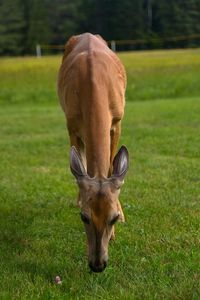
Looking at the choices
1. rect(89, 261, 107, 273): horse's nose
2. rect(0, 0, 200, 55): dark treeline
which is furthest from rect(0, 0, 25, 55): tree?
rect(89, 261, 107, 273): horse's nose

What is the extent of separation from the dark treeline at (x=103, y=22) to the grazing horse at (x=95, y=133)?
48.8 m

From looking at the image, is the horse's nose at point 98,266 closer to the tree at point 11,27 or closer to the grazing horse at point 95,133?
the grazing horse at point 95,133

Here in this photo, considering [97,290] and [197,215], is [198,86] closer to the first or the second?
[197,215]

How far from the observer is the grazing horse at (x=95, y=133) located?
16.1 feet

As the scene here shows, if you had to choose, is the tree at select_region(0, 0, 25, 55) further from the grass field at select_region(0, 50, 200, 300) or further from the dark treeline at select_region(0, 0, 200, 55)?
the grass field at select_region(0, 50, 200, 300)

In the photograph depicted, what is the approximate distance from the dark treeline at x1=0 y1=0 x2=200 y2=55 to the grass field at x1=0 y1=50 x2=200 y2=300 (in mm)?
43158

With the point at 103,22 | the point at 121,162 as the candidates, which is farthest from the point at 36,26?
the point at 121,162

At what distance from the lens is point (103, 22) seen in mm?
60312

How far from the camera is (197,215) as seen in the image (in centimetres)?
700

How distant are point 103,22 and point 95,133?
56.0 meters

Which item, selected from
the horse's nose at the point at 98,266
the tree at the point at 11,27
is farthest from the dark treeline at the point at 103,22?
the horse's nose at the point at 98,266

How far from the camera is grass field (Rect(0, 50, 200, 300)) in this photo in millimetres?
5176

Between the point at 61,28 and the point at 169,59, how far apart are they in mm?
30684

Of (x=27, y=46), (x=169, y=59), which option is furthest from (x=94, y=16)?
(x=169, y=59)
